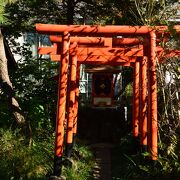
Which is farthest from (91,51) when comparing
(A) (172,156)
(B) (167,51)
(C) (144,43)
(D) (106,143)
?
(D) (106,143)

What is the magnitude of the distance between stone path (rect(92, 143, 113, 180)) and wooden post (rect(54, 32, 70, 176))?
6.17ft

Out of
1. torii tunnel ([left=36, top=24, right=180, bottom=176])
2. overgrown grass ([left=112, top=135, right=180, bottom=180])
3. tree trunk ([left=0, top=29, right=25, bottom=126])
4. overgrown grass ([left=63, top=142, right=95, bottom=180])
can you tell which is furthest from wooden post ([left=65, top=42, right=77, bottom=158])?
tree trunk ([left=0, top=29, right=25, bottom=126])

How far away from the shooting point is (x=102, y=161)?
9.02 meters

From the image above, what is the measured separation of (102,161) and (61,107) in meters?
3.40

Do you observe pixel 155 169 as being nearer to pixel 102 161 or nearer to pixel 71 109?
pixel 71 109

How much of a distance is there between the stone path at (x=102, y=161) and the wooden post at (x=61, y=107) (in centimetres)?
188

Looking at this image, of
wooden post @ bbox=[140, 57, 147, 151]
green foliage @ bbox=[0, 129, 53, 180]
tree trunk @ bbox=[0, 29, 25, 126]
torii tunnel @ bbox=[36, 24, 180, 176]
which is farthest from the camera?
tree trunk @ bbox=[0, 29, 25, 126]

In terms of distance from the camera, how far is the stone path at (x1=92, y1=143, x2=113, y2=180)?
25.9 ft

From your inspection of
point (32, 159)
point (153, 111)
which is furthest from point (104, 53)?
point (32, 159)

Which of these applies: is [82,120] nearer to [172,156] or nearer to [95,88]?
[95,88]

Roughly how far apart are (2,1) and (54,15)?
4.42 metres

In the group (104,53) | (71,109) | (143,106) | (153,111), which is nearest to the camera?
(153,111)

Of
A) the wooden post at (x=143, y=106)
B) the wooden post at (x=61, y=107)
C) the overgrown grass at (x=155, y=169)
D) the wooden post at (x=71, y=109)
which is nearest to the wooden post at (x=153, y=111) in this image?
the overgrown grass at (x=155, y=169)

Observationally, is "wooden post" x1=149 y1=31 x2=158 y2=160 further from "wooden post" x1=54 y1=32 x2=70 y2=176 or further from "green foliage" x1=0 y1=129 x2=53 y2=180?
"green foliage" x1=0 y1=129 x2=53 y2=180
